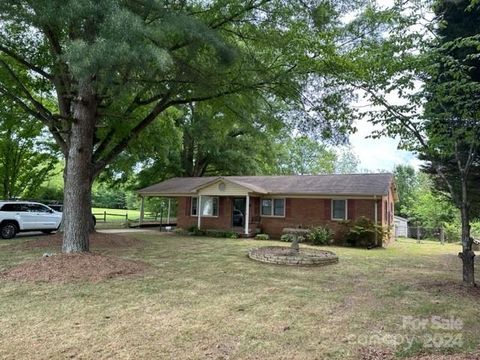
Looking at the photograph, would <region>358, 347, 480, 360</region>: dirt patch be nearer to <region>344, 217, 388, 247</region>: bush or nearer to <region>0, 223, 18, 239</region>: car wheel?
<region>344, 217, 388, 247</region>: bush

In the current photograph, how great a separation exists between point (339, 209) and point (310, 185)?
230cm

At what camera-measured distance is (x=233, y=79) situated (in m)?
10.8

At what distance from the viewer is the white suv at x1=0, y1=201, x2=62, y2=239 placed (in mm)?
15555

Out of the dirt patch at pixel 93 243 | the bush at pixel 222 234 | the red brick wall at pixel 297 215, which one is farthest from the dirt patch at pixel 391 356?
the bush at pixel 222 234

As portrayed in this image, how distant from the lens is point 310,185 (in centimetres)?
2030

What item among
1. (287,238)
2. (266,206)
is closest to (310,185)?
(266,206)

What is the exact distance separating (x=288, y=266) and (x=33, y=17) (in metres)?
8.63

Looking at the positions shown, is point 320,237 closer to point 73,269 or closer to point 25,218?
point 73,269

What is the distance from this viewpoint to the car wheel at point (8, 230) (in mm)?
15531

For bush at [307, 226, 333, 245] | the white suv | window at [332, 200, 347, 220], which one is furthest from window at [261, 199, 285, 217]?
the white suv

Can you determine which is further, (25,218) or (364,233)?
(364,233)

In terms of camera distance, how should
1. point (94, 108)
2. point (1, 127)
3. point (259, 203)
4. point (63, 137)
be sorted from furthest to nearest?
point (259, 203), point (1, 127), point (63, 137), point (94, 108)

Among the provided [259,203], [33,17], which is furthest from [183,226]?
[33,17]

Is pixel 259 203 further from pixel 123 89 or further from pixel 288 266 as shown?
pixel 123 89
